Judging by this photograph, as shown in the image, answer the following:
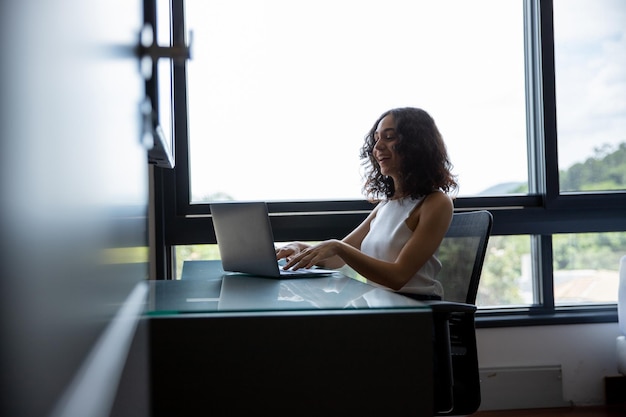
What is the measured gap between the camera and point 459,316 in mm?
2104

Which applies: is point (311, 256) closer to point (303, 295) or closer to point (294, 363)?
point (303, 295)

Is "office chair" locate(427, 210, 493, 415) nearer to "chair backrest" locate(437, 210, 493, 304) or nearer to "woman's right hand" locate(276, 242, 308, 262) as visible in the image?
"chair backrest" locate(437, 210, 493, 304)

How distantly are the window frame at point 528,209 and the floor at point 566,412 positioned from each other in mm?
375

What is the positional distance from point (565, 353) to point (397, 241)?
1287 mm

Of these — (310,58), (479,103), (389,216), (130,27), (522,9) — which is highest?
(522,9)

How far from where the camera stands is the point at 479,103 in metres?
3.30

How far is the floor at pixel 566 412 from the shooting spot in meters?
3.01

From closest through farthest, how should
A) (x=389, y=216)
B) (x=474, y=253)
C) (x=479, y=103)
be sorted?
(x=474, y=253), (x=389, y=216), (x=479, y=103)

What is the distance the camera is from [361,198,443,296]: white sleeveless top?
7.57 ft

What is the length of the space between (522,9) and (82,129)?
316cm

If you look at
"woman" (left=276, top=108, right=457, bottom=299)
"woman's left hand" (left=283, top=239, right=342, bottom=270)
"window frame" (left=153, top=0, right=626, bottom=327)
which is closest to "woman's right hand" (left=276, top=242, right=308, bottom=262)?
"woman" (left=276, top=108, right=457, bottom=299)

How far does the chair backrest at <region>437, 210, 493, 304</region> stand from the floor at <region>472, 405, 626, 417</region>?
96cm

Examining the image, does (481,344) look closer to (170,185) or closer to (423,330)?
(170,185)

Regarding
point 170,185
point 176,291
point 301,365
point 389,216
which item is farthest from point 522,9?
point 301,365
